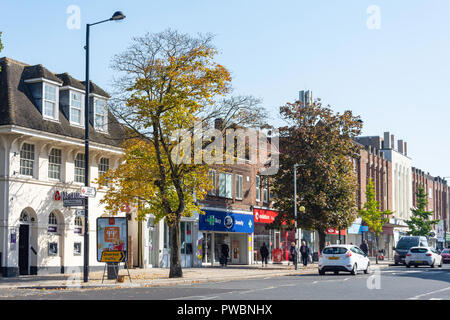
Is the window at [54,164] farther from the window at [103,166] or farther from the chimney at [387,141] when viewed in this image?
the chimney at [387,141]

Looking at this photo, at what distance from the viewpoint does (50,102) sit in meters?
31.9

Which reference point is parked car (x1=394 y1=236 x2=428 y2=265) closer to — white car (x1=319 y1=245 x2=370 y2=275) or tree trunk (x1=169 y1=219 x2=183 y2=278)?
white car (x1=319 y1=245 x2=370 y2=275)

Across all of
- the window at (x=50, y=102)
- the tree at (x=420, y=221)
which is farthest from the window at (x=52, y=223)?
the tree at (x=420, y=221)

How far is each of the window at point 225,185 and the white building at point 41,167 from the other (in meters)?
12.8

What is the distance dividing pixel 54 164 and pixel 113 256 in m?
7.92

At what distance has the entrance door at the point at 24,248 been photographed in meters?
30.1

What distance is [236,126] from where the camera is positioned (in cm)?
3102

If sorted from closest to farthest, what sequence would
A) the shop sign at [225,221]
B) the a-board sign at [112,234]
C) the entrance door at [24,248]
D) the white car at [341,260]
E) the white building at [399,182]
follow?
the a-board sign at [112,234], the entrance door at [24,248], the white car at [341,260], the shop sign at [225,221], the white building at [399,182]

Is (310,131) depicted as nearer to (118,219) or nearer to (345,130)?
(345,130)

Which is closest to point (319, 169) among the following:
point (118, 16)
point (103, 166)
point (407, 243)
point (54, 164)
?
point (407, 243)

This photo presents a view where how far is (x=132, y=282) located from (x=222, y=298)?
8433 mm
